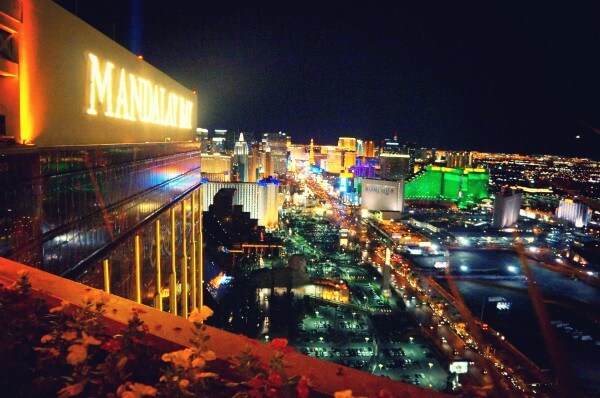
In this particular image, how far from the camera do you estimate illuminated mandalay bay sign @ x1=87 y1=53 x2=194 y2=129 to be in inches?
154

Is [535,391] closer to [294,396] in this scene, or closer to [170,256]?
[170,256]

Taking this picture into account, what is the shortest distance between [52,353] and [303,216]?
2916cm

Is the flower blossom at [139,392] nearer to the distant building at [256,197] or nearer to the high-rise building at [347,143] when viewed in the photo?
the distant building at [256,197]

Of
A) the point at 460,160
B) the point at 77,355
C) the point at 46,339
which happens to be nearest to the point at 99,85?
the point at 46,339

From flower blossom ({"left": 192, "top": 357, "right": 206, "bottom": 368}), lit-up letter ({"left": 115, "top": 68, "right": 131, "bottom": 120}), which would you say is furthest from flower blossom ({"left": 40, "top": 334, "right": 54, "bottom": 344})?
lit-up letter ({"left": 115, "top": 68, "right": 131, "bottom": 120})

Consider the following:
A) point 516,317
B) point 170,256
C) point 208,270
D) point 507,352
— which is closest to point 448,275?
point 516,317

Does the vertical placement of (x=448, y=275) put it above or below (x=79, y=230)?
below

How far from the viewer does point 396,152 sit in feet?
146

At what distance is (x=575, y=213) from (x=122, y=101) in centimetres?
2933

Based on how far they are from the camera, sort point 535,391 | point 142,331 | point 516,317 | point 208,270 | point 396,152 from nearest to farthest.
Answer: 1. point 142,331
2. point 535,391
3. point 516,317
4. point 208,270
5. point 396,152

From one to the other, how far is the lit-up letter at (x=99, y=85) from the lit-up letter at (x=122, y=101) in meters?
0.23

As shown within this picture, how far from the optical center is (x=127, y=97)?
15.6 feet

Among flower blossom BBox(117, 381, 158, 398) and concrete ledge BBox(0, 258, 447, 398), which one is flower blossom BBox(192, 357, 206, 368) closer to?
flower blossom BBox(117, 381, 158, 398)

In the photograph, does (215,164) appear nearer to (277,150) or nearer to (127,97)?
(277,150)
